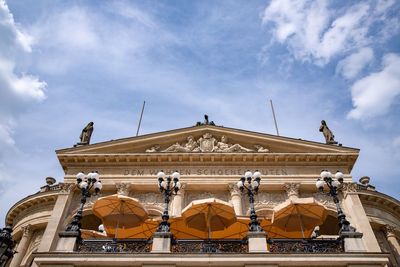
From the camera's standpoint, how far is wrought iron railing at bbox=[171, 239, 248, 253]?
1292 centimetres

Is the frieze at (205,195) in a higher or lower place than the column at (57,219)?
higher

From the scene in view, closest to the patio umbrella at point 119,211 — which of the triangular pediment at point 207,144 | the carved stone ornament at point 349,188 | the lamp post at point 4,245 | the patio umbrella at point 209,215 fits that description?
the patio umbrella at point 209,215

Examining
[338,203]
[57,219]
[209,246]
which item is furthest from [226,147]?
[209,246]

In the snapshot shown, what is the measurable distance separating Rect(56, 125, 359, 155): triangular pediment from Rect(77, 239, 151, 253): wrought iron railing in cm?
1081

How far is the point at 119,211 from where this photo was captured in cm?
1720

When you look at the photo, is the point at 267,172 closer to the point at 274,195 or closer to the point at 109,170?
the point at 274,195

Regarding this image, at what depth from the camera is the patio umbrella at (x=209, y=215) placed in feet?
53.1

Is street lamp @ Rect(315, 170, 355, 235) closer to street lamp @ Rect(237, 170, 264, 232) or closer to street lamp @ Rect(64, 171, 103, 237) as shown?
street lamp @ Rect(237, 170, 264, 232)

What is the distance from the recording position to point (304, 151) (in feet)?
78.3

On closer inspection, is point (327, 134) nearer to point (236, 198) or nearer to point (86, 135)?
point (236, 198)

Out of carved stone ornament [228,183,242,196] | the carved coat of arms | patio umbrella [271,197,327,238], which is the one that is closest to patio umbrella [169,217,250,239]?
patio umbrella [271,197,327,238]

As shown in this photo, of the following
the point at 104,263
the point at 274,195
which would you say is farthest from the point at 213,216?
the point at 274,195

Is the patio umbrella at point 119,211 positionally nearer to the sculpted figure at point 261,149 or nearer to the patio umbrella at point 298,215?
the patio umbrella at point 298,215

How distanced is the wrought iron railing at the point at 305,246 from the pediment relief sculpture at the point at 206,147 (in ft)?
35.5
